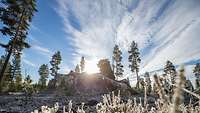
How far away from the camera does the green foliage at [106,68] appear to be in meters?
52.1

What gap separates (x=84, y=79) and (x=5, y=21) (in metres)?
16.6

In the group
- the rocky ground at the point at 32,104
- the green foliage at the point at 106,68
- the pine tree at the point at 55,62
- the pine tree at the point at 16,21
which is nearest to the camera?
the rocky ground at the point at 32,104

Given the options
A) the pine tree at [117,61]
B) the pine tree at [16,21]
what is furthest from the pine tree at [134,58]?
the pine tree at [16,21]

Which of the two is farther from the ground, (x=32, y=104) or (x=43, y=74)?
(x=43, y=74)

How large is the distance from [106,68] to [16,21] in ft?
81.6

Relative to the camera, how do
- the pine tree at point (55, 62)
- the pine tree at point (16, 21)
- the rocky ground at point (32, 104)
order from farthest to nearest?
the pine tree at point (55, 62), the pine tree at point (16, 21), the rocky ground at point (32, 104)

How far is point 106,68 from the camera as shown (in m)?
52.4

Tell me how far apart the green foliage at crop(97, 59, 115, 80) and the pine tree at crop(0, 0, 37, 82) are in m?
21.7

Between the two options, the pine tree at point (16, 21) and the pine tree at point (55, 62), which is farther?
the pine tree at point (55, 62)

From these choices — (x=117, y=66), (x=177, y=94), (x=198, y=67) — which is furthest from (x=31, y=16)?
(x=198, y=67)

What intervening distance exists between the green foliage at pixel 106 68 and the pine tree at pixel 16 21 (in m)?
21.7

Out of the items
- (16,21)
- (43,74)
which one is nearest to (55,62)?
(43,74)

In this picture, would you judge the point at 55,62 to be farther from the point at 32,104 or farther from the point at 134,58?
the point at 32,104

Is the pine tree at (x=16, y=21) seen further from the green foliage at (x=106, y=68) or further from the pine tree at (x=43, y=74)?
the pine tree at (x=43, y=74)
